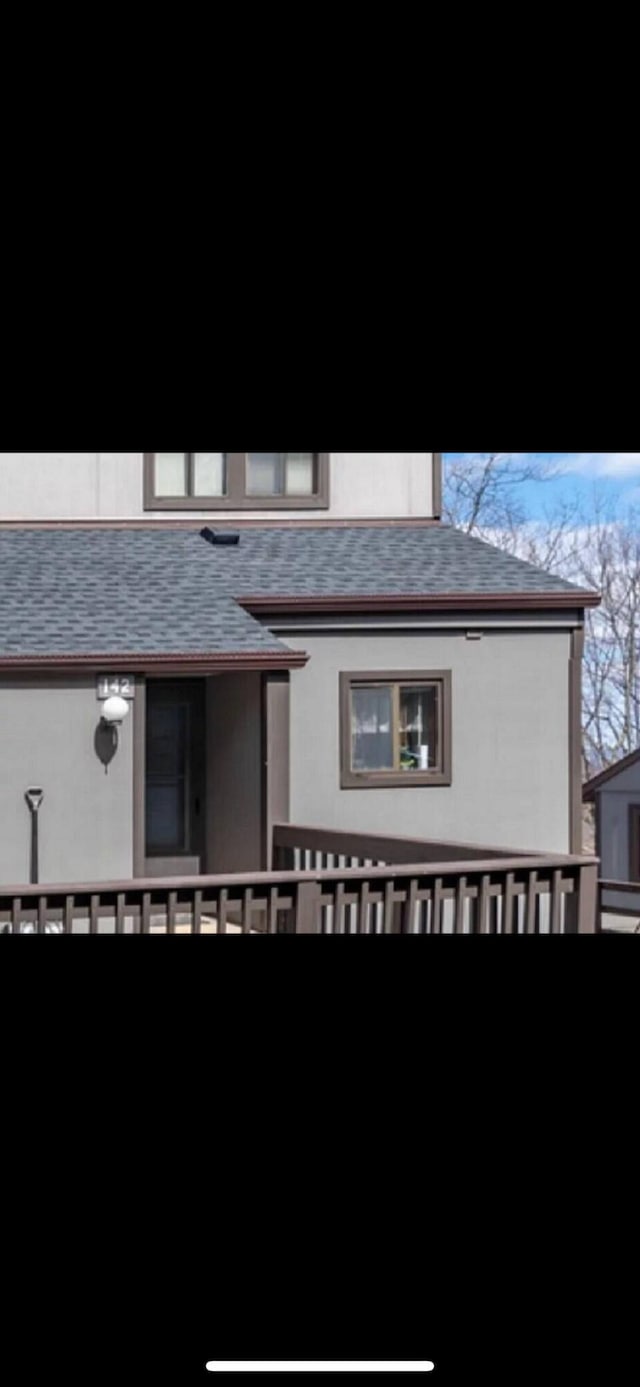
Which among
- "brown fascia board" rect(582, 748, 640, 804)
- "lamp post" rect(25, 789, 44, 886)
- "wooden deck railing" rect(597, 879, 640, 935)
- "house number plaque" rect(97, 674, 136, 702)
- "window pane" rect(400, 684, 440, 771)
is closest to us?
"lamp post" rect(25, 789, 44, 886)

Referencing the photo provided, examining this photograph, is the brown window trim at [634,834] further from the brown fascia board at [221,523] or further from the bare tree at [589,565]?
the brown fascia board at [221,523]

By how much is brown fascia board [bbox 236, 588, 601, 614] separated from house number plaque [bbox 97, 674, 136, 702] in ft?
3.63

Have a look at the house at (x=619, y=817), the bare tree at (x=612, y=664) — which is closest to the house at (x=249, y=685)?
the house at (x=619, y=817)

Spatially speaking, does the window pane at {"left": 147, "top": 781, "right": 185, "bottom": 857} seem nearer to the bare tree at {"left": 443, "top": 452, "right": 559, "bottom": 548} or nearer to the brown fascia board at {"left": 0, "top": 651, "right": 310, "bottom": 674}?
the brown fascia board at {"left": 0, "top": 651, "right": 310, "bottom": 674}

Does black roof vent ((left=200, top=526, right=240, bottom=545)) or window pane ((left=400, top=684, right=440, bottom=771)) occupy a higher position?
black roof vent ((left=200, top=526, right=240, bottom=545))

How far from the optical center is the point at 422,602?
11.2 meters

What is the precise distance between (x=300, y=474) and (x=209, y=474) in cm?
55

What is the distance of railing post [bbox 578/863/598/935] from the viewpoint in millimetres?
6883

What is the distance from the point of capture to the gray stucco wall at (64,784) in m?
10.0

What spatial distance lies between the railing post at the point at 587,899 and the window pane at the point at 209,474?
584 centimetres

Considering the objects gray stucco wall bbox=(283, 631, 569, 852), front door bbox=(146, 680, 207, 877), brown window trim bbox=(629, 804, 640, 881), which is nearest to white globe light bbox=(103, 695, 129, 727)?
gray stucco wall bbox=(283, 631, 569, 852)
